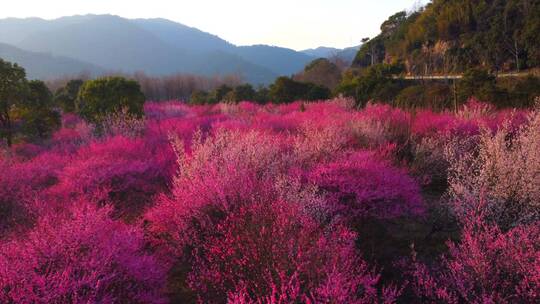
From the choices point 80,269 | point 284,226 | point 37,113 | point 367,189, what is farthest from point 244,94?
point 80,269

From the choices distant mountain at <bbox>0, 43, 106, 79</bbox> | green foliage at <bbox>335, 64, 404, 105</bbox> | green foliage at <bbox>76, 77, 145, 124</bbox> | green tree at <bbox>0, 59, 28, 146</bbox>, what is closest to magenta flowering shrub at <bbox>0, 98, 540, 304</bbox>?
green tree at <bbox>0, 59, 28, 146</bbox>

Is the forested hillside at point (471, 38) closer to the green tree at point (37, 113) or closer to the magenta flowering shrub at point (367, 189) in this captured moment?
the magenta flowering shrub at point (367, 189)

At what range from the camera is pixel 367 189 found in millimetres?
5031

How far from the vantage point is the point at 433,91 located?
1587cm

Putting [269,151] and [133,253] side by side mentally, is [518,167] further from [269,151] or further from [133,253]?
[133,253]

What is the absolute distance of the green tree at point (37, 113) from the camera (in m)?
11.4

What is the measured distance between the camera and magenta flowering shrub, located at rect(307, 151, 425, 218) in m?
4.96

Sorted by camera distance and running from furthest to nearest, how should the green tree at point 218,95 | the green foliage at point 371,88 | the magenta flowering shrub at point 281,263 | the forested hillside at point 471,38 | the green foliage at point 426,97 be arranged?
the forested hillside at point 471,38, the green tree at point 218,95, the green foliage at point 371,88, the green foliage at point 426,97, the magenta flowering shrub at point 281,263

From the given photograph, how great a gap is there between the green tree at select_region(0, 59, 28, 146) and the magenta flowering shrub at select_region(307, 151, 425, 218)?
10.1 meters

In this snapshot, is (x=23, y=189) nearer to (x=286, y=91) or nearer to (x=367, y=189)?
(x=367, y=189)

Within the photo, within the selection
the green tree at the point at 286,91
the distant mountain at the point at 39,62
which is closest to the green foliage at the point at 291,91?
the green tree at the point at 286,91

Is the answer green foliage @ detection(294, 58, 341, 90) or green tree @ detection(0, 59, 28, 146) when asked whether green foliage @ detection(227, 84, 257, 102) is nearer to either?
green foliage @ detection(294, 58, 341, 90)

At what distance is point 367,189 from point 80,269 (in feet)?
11.7

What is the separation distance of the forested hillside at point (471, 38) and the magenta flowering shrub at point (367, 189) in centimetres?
2288
